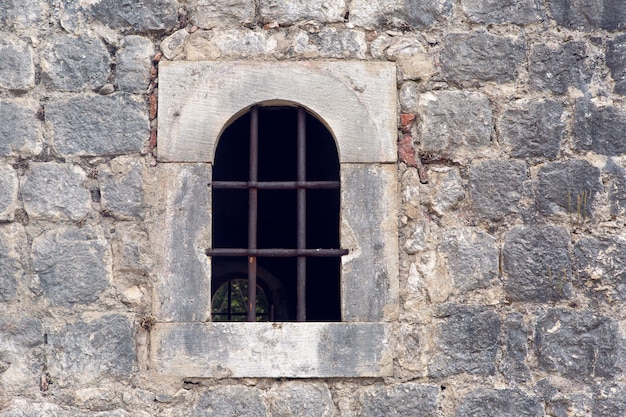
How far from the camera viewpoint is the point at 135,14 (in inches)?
159

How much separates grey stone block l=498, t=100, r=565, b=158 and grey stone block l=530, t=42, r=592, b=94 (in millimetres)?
97

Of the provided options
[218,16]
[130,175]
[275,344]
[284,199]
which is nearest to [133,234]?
[130,175]

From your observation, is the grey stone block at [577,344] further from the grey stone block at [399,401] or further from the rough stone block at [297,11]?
the rough stone block at [297,11]

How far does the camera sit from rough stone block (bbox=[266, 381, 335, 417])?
12.5 feet

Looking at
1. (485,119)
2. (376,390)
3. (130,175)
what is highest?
(485,119)

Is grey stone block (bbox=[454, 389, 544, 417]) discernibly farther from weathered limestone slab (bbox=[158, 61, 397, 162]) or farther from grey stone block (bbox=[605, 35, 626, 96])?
grey stone block (bbox=[605, 35, 626, 96])

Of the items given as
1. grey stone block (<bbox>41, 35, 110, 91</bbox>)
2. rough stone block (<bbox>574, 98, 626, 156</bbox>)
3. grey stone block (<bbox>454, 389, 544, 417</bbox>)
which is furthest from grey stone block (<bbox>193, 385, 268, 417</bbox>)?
rough stone block (<bbox>574, 98, 626, 156</bbox>)

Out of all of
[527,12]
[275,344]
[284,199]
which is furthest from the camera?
[284,199]

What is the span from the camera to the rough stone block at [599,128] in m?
4.04

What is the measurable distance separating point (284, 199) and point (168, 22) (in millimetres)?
2778

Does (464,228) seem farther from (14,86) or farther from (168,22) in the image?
(14,86)

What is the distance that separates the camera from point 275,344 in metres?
3.84

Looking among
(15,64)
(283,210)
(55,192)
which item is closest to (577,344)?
(55,192)

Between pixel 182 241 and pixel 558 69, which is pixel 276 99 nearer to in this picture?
pixel 182 241
